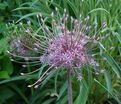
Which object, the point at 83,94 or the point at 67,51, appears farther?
the point at 83,94

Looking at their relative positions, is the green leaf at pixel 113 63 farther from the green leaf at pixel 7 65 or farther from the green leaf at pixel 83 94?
the green leaf at pixel 7 65

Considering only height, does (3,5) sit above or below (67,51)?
above

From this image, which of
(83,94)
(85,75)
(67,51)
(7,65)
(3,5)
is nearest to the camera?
(67,51)

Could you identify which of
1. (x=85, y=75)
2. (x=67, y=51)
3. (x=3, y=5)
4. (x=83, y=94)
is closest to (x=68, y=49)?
(x=67, y=51)

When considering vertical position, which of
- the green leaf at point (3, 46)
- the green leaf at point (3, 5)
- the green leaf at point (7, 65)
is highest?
the green leaf at point (3, 5)

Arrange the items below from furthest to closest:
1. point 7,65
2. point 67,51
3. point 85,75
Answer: point 7,65 < point 85,75 < point 67,51

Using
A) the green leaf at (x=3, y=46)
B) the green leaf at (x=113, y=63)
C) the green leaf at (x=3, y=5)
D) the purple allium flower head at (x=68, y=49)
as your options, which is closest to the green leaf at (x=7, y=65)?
the green leaf at (x=3, y=46)

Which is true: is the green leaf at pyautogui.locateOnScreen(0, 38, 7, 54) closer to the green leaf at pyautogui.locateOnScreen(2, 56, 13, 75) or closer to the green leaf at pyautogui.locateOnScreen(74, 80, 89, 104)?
the green leaf at pyautogui.locateOnScreen(2, 56, 13, 75)

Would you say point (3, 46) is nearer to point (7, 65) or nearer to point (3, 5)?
point (7, 65)

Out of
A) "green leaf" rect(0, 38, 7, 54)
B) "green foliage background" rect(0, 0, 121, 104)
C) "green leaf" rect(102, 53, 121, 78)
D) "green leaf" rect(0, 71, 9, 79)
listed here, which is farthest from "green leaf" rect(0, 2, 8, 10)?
"green leaf" rect(102, 53, 121, 78)

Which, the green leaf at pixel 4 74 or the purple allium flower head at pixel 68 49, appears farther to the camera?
the green leaf at pixel 4 74
